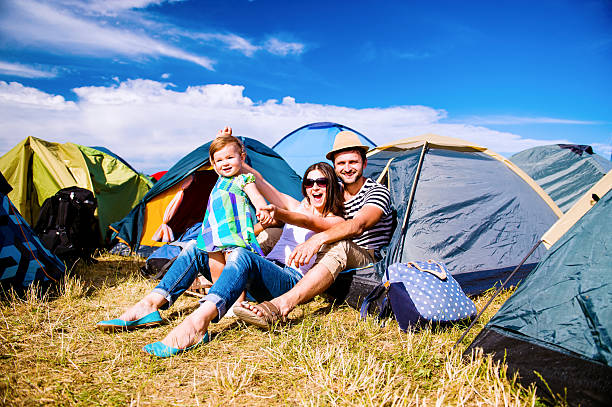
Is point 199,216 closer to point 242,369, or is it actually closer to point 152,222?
point 152,222

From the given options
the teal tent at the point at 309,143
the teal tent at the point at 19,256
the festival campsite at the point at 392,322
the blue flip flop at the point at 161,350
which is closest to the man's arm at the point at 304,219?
the festival campsite at the point at 392,322

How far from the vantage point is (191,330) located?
2.27 metres

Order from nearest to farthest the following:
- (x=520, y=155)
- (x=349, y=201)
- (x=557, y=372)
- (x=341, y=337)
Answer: (x=557, y=372) < (x=341, y=337) < (x=349, y=201) < (x=520, y=155)

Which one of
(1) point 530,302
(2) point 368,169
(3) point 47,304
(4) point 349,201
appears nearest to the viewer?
(1) point 530,302

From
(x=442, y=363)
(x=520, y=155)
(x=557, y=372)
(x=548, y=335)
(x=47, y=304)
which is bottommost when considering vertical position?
(x=47, y=304)

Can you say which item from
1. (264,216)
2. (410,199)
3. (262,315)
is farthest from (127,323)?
(410,199)

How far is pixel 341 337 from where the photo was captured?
2.53 m

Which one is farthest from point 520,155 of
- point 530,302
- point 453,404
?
point 453,404

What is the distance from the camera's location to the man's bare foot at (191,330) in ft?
7.26

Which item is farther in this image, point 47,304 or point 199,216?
point 199,216

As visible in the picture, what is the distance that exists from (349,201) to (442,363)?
1605mm

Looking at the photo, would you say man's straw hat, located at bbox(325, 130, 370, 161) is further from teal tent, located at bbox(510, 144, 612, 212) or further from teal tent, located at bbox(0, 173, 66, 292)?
teal tent, located at bbox(510, 144, 612, 212)

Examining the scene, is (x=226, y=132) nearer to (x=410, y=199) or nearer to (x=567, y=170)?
(x=410, y=199)

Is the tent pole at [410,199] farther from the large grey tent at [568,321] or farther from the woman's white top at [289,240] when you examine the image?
the large grey tent at [568,321]
